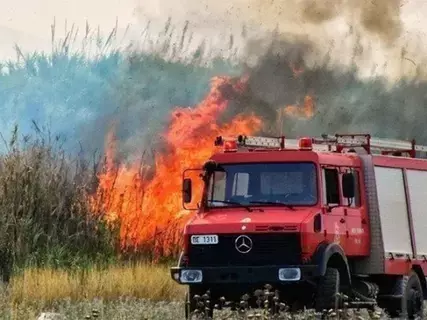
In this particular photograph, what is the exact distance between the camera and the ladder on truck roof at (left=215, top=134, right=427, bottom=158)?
21.3 m

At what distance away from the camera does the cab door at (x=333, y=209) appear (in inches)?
802

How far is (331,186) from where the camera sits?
20.7 m

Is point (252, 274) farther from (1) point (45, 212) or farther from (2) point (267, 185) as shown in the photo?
(1) point (45, 212)

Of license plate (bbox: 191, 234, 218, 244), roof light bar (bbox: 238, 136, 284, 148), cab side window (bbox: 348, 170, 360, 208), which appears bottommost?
license plate (bbox: 191, 234, 218, 244)

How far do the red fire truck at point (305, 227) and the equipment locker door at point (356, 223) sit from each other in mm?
14

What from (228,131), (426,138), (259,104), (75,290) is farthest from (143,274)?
(426,138)

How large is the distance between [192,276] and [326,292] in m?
1.81

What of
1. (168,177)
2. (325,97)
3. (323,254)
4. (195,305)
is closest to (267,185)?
(323,254)

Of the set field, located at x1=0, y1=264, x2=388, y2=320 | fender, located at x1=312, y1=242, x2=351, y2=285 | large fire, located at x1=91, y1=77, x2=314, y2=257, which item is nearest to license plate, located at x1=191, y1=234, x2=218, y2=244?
field, located at x1=0, y1=264, x2=388, y2=320

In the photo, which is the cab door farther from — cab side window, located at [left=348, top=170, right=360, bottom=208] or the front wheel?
the front wheel

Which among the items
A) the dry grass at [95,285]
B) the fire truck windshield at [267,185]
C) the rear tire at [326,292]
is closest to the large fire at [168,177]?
the dry grass at [95,285]

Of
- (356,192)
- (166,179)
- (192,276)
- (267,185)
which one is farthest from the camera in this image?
(166,179)

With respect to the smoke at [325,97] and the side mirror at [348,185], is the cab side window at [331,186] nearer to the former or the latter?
the side mirror at [348,185]

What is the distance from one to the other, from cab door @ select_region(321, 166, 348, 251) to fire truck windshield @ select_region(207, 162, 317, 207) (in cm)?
23
